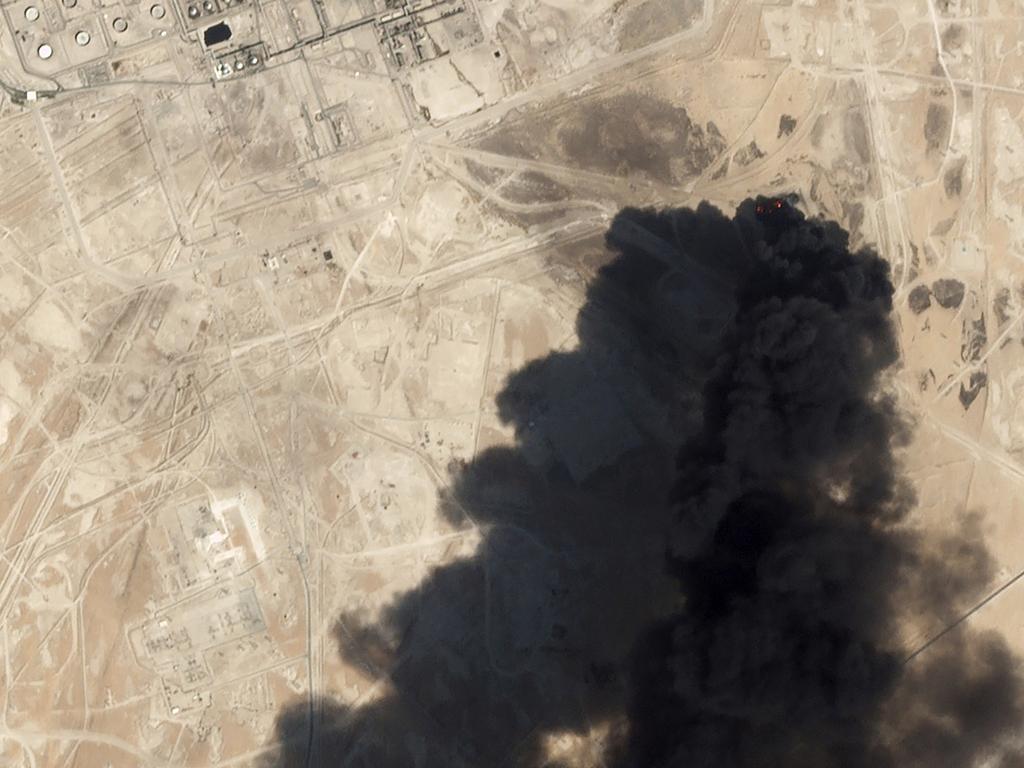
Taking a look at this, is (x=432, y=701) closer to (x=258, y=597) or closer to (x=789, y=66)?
(x=258, y=597)

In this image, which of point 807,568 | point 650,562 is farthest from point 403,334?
point 807,568

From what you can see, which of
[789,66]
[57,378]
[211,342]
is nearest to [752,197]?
[789,66]

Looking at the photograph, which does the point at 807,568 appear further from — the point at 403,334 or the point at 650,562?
the point at 403,334

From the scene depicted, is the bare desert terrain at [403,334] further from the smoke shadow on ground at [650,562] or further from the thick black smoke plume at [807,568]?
the thick black smoke plume at [807,568]

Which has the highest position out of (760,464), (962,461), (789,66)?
(789,66)

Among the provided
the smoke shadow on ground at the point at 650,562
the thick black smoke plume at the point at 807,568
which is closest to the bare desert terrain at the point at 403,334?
the smoke shadow on ground at the point at 650,562

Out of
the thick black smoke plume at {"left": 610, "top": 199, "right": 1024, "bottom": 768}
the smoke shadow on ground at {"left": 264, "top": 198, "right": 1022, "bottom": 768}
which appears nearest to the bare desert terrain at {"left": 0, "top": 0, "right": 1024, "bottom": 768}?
the smoke shadow on ground at {"left": 264, "top": 198, "right": 1022, "bottom": 768}

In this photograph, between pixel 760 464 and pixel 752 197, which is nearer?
pixel 760 464
